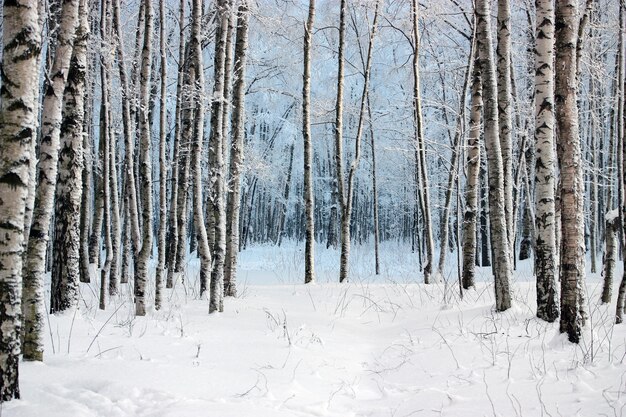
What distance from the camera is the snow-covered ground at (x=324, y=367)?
3.52m

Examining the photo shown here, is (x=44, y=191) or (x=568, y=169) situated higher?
(x=568, y=169)

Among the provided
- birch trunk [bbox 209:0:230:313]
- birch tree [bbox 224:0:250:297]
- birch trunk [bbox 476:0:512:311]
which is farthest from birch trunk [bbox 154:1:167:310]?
birch trunk [bbox 476:0:512:311]

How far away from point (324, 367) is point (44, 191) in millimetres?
3435

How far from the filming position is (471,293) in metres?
8.84

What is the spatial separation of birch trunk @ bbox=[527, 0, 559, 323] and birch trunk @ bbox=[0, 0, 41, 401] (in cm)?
573

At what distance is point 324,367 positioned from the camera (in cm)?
518

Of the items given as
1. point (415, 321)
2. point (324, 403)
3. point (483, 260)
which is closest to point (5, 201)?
point (324, 403)

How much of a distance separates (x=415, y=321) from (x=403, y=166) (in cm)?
2296

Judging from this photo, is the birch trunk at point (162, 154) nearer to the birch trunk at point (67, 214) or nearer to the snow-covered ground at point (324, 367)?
the snow-covered ground at point (324, 367)

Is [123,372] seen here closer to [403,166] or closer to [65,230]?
[65,230]

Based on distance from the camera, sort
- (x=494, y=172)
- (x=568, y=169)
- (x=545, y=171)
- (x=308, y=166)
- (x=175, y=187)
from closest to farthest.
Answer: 1. (x=568, y=169)
2. (x=545, y=171)
3. (x=494, y=172)
4. (x=175, y=187)
5. (x=308, y=166)

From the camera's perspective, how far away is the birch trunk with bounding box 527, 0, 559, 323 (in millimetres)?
5965

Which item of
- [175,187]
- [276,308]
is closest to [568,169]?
[276,308]

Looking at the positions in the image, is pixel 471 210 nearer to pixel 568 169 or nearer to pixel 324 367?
pixel 568 169
